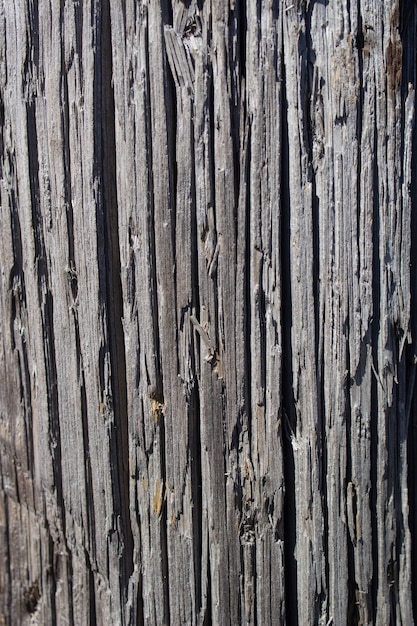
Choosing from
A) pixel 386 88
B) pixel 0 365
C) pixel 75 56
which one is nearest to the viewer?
pixel 386 88

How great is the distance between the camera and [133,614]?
1410 millimetres

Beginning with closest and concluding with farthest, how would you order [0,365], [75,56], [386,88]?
[386,88] → [75,56] → [0,365]

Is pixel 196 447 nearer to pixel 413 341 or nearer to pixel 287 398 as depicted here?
pixel 287 398

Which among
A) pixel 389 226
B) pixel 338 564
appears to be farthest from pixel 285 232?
pixel 338 564

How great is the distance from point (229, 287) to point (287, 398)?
0.92 feet

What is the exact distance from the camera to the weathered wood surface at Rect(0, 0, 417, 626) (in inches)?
49.1

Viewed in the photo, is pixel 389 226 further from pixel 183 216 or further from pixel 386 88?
pixel 183 216

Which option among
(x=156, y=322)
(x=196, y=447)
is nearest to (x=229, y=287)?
(x=156, y=322)

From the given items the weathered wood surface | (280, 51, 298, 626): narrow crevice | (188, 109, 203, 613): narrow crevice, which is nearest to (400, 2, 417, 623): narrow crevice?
the weathered wood surface

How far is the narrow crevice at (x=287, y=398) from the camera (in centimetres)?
127

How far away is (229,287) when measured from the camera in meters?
1.30

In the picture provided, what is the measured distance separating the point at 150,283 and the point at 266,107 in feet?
1.50

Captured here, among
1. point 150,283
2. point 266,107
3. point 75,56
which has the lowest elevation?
point 150,283

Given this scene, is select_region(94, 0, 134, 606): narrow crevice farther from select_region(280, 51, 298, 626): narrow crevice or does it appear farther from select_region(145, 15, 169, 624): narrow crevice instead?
select_region(280, 51, 298, 626): narrow crevice
